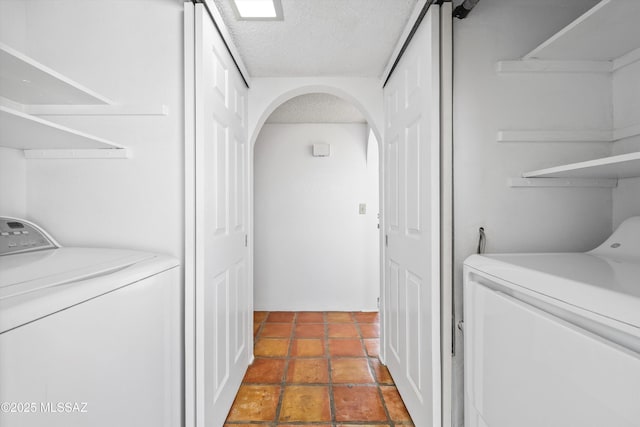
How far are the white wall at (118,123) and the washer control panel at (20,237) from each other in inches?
4.6

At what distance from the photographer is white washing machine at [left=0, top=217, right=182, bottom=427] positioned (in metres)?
0.59

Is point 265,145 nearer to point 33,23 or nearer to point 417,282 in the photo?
point 33,23

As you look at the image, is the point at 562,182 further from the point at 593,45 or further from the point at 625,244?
the point at 593,45

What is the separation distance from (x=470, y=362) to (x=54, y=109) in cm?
205

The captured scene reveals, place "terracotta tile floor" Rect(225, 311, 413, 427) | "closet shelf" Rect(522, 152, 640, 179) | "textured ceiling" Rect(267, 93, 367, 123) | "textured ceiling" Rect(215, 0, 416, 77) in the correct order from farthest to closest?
"textured ceiling" Rect(267, 93, 367, 123)
"terracotta tile floor" Rect(225, 311, 413, 427)
"textured ceiling" Rect(215, 0, 416, 77)
"closet shelf" Rect(522, 152, 640, 179)

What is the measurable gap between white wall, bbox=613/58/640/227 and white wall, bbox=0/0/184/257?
1927mm

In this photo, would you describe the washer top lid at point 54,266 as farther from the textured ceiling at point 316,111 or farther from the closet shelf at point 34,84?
the textured ceiling at point 316,111

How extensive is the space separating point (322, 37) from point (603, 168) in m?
1.45

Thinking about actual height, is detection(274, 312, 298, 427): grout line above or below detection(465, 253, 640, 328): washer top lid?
below

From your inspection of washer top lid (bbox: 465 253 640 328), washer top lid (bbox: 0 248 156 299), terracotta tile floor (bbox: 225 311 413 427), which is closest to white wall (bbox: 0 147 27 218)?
washer top lid (bbox: 0 248 156 299)

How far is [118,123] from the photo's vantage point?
1.31m

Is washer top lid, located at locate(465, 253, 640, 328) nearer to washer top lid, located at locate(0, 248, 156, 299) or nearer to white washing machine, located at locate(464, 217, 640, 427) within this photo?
white washing machine, located at locate(464, 217, 640, 427)

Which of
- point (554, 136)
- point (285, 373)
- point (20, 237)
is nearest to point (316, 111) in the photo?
point (554, 136)

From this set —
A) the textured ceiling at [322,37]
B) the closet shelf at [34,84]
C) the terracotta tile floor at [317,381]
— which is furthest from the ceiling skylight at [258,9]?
the terracotta tile floor at [317,381]
